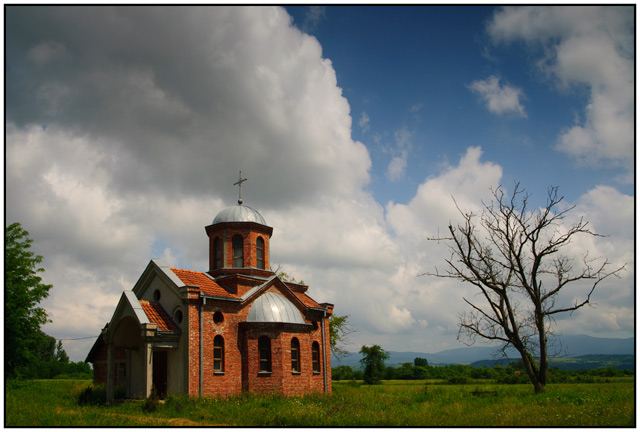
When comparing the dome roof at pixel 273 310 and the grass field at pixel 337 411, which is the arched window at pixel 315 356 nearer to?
the dome roof at pixel 273 310

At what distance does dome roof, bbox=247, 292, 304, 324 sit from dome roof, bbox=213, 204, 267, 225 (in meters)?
4.68

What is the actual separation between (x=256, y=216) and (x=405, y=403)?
1293 centimetres

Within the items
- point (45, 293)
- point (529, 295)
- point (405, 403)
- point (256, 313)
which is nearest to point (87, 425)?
point (256, 313)

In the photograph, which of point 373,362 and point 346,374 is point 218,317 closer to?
point 373,362

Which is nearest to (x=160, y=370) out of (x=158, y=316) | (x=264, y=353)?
(x=158, y=316)

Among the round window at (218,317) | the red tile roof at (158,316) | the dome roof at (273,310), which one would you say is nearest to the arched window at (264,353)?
the dome roof at (273,310)

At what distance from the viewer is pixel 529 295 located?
74.8 ft

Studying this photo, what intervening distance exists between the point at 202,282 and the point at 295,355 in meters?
6.06

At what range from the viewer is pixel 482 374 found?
178 feet

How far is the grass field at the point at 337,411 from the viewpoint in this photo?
1531 cm

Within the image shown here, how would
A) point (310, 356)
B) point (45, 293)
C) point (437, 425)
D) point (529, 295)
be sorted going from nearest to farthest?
point (437, 425) < point (529, 295) < point (310, 356) < point (45, 293)

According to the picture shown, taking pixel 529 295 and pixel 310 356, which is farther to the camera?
pixel 310 356

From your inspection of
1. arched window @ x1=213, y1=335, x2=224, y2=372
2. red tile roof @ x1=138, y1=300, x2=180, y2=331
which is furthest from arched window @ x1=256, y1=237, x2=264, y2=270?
red tile roof @ x1=138, y1=300, x2=180, y2=331

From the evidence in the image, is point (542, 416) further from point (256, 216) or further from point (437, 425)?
point (256, 216)
